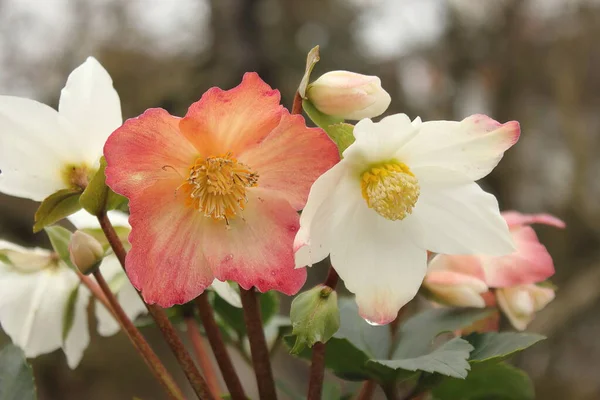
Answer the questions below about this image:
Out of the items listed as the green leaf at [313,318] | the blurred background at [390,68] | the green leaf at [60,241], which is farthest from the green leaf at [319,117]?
the blurred background at [390,68]

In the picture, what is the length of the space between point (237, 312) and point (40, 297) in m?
0.17

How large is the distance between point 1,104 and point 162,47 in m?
3.39

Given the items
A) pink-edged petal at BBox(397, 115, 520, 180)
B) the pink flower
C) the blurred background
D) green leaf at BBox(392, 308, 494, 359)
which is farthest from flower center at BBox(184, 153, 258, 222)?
the blurred background

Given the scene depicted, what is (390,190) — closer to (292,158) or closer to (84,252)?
(292,158)

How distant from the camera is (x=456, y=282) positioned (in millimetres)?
479

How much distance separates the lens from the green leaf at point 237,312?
554 millimetres

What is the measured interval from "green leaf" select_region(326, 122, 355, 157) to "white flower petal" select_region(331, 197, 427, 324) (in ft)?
0.16

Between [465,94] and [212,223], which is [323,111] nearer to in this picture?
[212,223]

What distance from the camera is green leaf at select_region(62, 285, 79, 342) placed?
505mm

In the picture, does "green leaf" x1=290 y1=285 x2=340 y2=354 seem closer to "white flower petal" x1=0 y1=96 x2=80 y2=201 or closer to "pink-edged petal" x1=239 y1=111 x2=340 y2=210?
"pink-edged petal" x1=239 y1=111 x2=340 y2=210

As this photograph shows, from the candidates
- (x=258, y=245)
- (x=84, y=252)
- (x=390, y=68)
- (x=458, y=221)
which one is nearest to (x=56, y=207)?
(x=84, y=252)

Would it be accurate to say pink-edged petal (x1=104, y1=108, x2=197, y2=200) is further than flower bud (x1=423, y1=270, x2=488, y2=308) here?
No

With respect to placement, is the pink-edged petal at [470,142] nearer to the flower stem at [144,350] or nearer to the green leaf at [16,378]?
the flower stem at [144,350]

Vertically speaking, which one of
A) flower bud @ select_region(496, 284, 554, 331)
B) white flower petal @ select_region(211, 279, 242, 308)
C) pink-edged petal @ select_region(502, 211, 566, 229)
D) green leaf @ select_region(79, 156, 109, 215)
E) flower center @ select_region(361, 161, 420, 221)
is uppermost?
green leaf @ select_region(79, 156, 109, 215)
